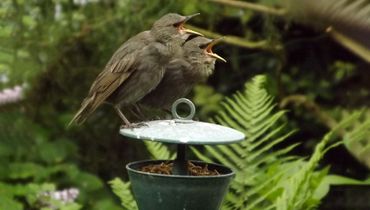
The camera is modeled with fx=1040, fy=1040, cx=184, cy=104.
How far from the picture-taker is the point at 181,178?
275cm

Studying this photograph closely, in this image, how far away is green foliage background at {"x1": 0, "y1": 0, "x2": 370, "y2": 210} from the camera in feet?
19.0

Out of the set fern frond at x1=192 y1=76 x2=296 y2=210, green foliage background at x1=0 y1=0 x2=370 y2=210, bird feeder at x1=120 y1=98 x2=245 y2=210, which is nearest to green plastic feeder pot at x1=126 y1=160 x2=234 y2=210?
bird feeder at x1=120 y1=98 x2=245 y2=210

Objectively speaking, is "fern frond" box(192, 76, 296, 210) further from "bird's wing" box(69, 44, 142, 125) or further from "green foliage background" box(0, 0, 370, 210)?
"green foliage background" box(0, 0, 370, 210)

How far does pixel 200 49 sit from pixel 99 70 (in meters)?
2.69

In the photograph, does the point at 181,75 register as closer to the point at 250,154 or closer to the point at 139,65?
the point at 139,65

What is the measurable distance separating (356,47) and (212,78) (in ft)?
4.73

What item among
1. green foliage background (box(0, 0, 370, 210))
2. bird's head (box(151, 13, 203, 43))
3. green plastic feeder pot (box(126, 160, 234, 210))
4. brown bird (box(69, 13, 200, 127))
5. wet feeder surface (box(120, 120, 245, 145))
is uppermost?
bird's head (box(151, 13, 203, 43))

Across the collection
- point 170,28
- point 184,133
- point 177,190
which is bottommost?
point 177,190

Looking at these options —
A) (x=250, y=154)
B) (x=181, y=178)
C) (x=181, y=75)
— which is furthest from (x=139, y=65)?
(x=250, y=154)

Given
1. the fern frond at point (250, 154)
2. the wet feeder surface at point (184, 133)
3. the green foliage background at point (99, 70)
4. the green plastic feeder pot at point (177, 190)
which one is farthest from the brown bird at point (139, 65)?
the green foliage background at point (99, 70)

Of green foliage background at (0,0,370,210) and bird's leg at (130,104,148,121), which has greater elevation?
bird's leg at (130,104,148,121)

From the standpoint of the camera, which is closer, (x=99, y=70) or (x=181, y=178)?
(x=181, y=178)

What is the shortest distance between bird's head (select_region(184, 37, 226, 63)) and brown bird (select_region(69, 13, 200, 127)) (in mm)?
251

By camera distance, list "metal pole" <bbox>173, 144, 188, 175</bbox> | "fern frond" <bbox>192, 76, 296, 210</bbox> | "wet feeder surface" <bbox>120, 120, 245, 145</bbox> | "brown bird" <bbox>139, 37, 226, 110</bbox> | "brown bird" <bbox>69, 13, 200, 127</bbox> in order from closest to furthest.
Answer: "wet feeder surface" <bbox>120, 120, 245, 145</bbox>, "metal pole" <bbox>173, 144, 188, 175</bbox>, "brown bird" <bbox>69, 13, 200, 127</bbox>, "brown bird" <bbox>139, 37, 226, 110</bbox>, "fern frond" <bbox>192, 76, 296, 210</bbox>
